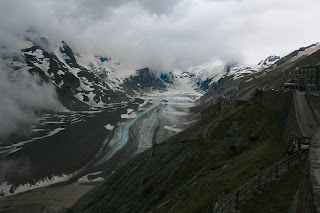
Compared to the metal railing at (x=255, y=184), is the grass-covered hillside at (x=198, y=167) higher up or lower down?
lower down

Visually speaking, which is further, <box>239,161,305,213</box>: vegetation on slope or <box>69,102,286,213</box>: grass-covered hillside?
<box>69,102,286,213</box>: grass-covered hillside

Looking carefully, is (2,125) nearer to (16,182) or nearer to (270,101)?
(16,182)

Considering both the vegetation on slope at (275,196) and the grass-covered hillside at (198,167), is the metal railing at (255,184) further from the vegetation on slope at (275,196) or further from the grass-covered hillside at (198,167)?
the grass-covered hillside at (198,167)

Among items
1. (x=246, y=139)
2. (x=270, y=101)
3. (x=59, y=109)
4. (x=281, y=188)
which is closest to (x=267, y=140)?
(x=246, y=139)

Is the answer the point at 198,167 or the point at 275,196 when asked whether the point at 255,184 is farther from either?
the point at 198,167

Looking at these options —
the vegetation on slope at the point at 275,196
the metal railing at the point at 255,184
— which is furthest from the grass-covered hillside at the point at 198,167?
the vegetation on slope at the point at 275,196

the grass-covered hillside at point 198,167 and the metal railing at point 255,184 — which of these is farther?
the grass-covered hillside at point 198,167

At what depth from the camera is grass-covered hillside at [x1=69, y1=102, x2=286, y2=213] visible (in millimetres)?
23805

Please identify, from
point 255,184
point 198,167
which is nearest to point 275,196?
point 255,184

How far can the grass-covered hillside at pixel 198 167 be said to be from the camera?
2380 cm

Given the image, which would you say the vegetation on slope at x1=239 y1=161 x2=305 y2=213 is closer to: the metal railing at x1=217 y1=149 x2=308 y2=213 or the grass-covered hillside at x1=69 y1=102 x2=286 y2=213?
the metal railing at x1=217 y1=149 x2=308 y2=213

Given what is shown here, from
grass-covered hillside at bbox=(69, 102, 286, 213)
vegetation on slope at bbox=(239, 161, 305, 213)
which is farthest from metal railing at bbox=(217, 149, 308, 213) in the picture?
grass-covered hillside at bbox=(69, 102, 286, 213)

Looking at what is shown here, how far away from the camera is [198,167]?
3647cm

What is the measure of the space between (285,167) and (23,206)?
2492 inches
